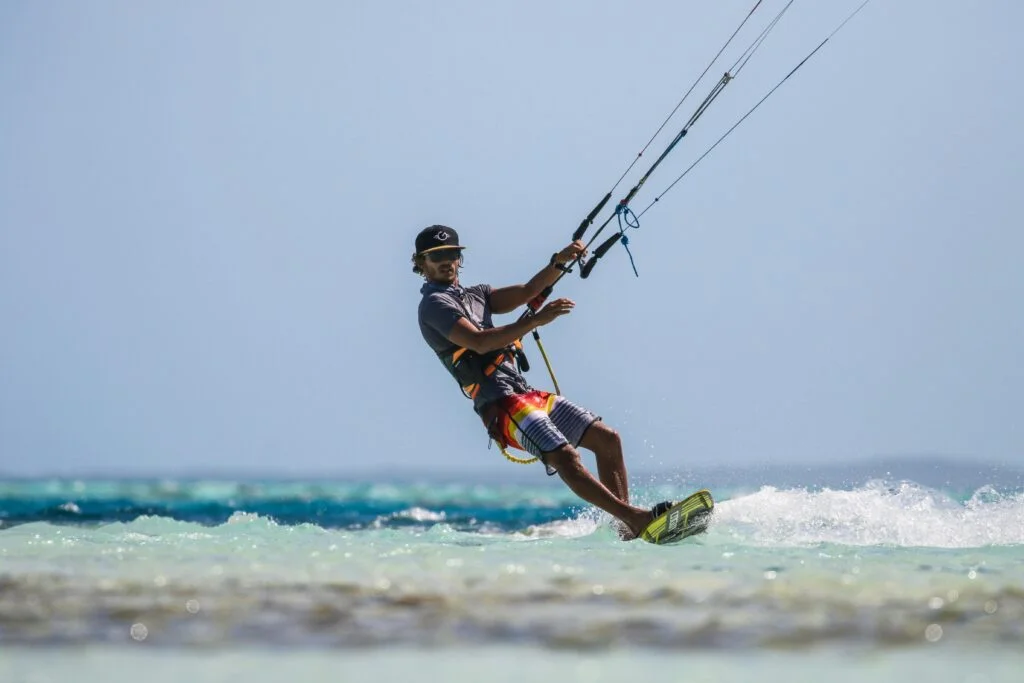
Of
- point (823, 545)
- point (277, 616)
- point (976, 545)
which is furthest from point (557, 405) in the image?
point (277, 616)

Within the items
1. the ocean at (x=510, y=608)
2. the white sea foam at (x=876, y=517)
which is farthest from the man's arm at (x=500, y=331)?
the white sea foam at (x=876, y=517)

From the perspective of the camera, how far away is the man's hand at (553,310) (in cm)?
787

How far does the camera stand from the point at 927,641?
4.09 m

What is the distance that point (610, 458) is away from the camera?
8602 millimetres

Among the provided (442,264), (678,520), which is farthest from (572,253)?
(678,520)

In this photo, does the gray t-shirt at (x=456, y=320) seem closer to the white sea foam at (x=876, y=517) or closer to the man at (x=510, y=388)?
the man at (x=510, y=388)

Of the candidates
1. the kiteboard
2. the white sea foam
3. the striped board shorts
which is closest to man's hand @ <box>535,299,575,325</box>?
the striped board shorts

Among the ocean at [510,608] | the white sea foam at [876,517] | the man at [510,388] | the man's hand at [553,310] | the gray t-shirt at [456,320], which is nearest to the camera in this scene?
the ocean at [510,608]

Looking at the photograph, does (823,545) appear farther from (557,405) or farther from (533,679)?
(533,679)

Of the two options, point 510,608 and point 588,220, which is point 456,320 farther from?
point 510,608

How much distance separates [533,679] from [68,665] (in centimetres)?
152

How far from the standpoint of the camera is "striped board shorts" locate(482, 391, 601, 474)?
330 inches

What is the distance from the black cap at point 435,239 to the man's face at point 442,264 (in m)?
0.04

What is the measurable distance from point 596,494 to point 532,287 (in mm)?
1655
